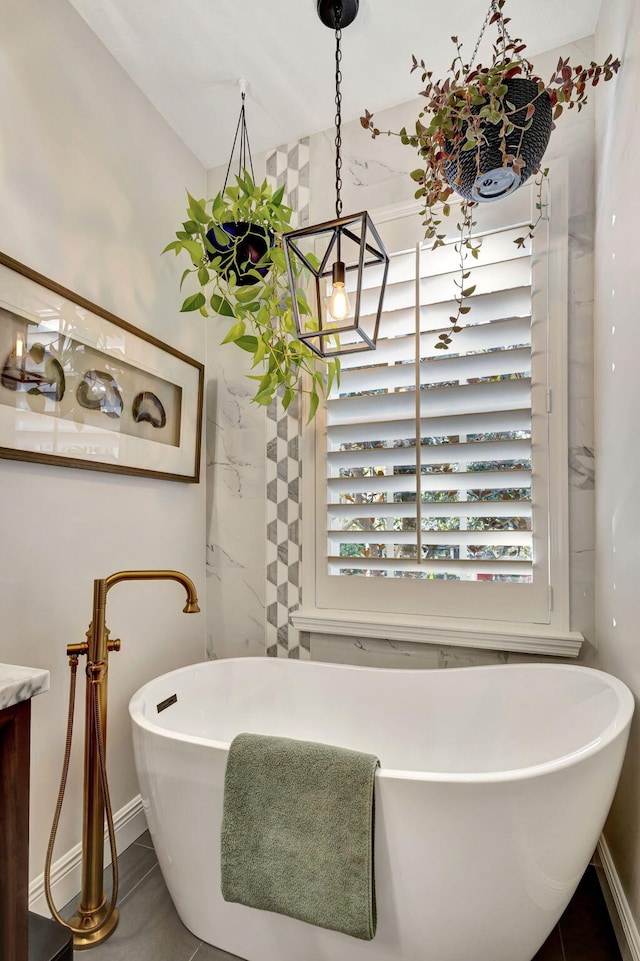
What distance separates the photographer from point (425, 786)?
1.03 m

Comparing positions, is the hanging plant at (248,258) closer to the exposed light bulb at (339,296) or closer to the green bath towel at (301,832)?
the exposed light bulb at (339,296)

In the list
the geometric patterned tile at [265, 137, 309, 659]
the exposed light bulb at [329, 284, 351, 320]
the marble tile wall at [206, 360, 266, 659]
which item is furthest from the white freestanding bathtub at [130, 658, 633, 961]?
the exposed light bulb at [329, 284, 351, 320]

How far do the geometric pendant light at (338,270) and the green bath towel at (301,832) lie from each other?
3.12ft

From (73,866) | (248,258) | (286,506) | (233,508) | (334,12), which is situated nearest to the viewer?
(73,866)

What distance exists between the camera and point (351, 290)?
1915 mm

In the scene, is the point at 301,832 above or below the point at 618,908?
above

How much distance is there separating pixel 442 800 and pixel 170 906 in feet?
3.21

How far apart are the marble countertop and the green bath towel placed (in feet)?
1.91

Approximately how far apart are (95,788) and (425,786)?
0.94 metres

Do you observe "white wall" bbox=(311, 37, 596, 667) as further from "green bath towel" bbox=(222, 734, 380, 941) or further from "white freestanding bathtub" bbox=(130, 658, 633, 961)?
"green bath towel" bbox=(222, 734, 380, 941)

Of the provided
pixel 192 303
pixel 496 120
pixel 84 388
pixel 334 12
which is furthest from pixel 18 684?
pixel 334 12

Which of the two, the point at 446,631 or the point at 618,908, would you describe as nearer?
the point at 618,908

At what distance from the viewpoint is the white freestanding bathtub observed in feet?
3.37

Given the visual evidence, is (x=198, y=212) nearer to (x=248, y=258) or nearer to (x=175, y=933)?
(x=248, y=258)
